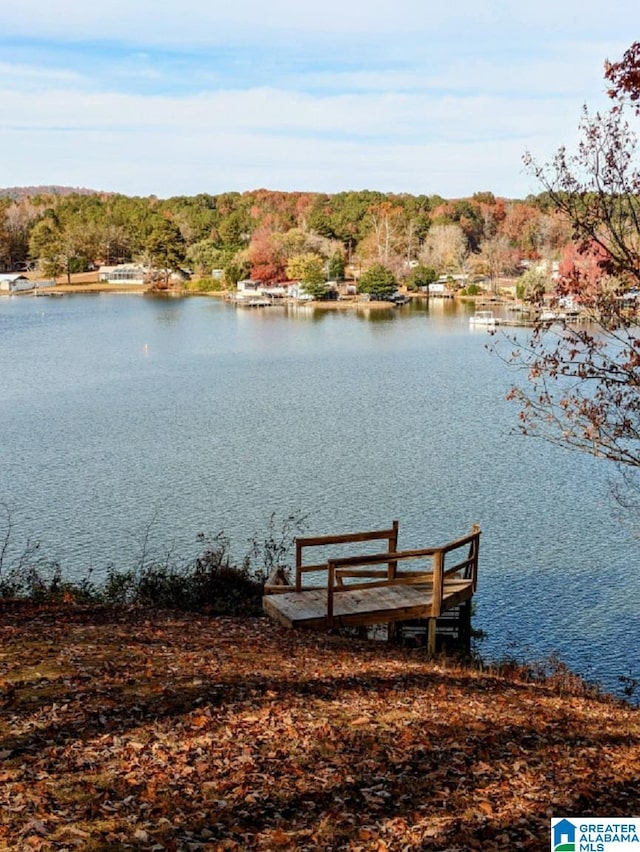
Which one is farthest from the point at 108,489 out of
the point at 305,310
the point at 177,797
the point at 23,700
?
the point at 305,310

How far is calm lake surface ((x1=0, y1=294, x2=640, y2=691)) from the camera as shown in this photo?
1653 cm

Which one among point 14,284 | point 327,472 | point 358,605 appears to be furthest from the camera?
point 14,284

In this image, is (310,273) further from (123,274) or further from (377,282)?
(123,274)

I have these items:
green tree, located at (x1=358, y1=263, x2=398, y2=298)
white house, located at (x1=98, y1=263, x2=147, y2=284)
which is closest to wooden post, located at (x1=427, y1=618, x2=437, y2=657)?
green tree, located at (x1=358, y1=263, x2=398, y2=298)

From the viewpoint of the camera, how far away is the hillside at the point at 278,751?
562cm

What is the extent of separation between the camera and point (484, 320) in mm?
65875

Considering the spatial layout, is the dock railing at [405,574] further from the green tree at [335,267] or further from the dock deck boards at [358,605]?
the green tree at [335,267]

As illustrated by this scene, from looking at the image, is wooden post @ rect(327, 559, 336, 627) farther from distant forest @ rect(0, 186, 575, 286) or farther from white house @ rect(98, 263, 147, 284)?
white house @ rect(98, 263, 147, 284)

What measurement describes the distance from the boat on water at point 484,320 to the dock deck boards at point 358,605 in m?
54.2

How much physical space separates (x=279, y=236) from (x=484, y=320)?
1523 inches

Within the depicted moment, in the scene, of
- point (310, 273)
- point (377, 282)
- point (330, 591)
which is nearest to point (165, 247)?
point (310, 273)

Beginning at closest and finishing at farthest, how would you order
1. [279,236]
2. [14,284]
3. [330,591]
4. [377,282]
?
[330,591] < [377,282] < [279,236] < [14,284]

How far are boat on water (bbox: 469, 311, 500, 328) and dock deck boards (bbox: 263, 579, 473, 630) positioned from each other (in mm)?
54198

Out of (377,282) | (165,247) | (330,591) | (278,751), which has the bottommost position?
(330,591)
